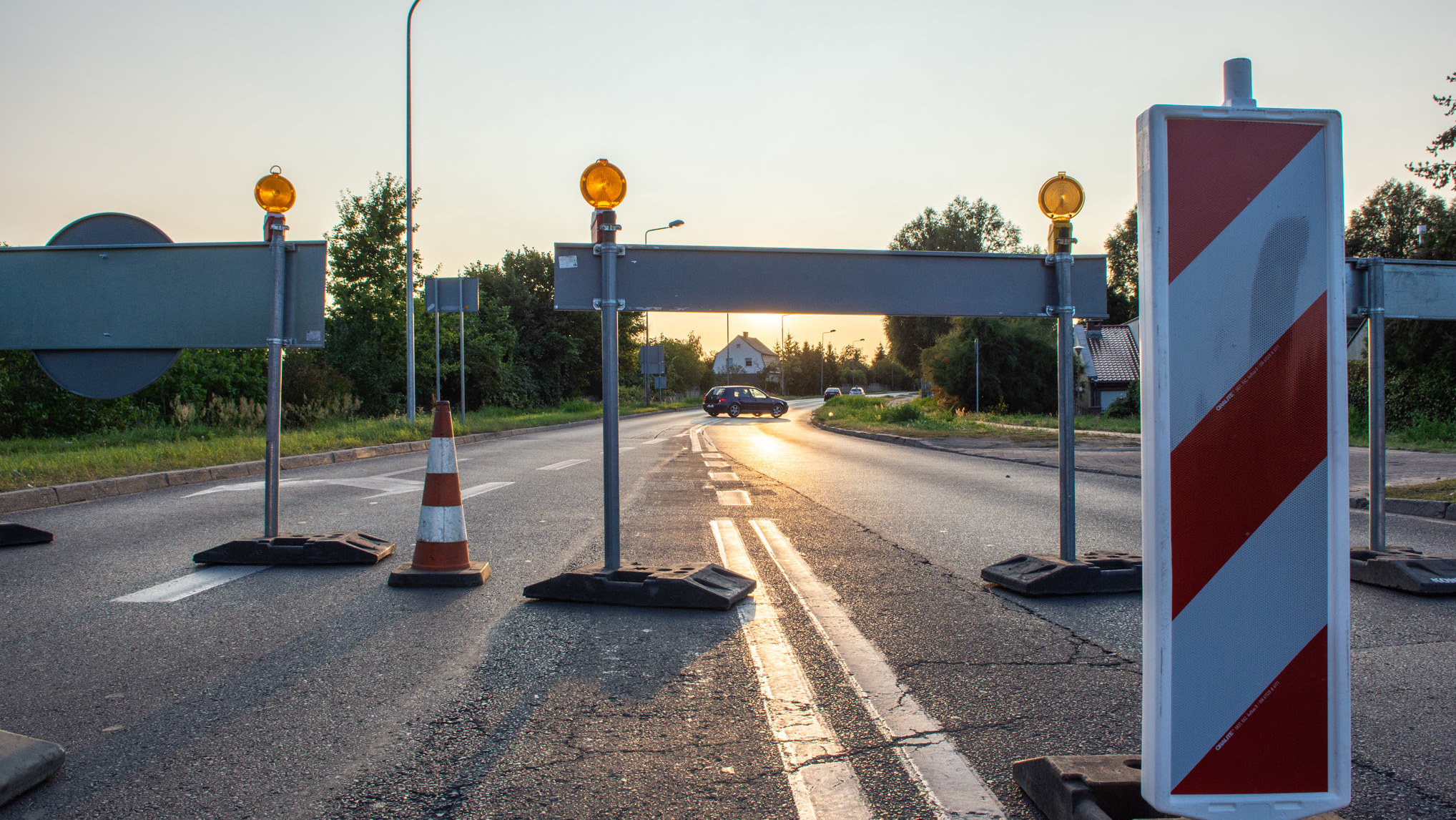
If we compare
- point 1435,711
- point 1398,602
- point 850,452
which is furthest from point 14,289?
point 850,452

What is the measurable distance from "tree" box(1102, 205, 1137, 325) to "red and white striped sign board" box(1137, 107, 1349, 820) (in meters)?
74.6

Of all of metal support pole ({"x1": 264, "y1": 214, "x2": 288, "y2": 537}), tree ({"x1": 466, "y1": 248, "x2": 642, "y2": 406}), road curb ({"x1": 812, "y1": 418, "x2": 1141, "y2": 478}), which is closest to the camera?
metal support pole ({"x1": 264, "y1": 214, "x2": 288, "y2": 537})

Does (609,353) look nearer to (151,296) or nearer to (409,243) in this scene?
(151,296)

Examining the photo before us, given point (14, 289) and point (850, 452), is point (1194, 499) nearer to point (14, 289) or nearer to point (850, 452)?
point (14, 289)

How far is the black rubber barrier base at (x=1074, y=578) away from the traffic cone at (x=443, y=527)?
2.97 m

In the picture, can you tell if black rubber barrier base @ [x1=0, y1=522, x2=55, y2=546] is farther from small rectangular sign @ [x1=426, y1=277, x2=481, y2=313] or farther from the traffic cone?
small rectangular sign @ [x1=426, y1=277, x2=481, y2=313]

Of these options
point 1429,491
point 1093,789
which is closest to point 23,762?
point 1093,789

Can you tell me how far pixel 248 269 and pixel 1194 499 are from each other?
17.9 feet

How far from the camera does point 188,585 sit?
4.75m

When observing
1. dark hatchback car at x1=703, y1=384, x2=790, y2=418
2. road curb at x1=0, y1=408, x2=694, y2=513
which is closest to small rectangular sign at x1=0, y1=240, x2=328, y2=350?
road curb at x1=0, y1=408, x2=694, y2=513

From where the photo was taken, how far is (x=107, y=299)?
520 cm

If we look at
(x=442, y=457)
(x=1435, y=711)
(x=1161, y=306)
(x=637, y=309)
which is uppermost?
(x=637, y=309)

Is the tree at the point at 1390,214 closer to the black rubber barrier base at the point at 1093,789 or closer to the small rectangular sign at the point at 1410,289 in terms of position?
the small rectangular sign at the point at 1410,289

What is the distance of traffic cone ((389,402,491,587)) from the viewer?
4.72 m
